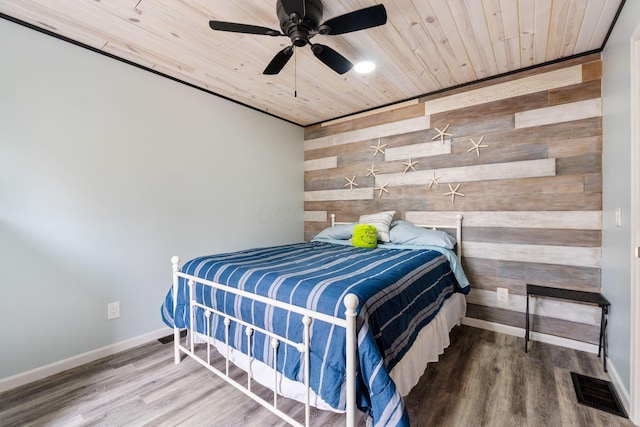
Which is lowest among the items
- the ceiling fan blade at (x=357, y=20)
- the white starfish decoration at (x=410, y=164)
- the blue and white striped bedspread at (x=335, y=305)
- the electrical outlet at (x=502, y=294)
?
the electrical outlet at (x=502, y=294)

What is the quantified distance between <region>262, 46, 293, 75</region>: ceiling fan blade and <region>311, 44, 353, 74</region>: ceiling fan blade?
6.3 inches

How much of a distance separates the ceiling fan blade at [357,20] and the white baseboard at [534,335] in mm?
2725

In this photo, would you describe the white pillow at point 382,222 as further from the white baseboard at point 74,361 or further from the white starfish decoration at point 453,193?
the white baseboard at point 74,361

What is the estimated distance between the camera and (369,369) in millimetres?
1170

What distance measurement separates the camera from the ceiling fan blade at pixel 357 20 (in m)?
1.47

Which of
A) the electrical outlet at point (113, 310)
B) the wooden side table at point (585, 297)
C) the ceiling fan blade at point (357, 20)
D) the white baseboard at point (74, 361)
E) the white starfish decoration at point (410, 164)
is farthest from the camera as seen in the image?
the white starfish decoration at point (410, 164)

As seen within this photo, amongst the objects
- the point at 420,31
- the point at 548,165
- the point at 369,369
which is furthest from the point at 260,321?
the point at 548,165

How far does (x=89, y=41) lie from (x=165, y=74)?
0.58 m

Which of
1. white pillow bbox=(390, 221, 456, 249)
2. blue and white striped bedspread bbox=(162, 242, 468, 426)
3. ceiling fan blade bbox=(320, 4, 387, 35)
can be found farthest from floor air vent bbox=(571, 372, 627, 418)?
ceiling fan blade bbox=(320, 4, 387, 35)

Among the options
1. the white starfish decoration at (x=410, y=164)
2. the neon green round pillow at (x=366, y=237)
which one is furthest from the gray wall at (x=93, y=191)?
the white starfish decoration at (x=410, y=164)

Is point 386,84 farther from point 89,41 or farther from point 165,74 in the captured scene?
point 89,41

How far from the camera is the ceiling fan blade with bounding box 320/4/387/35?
147 centimetres

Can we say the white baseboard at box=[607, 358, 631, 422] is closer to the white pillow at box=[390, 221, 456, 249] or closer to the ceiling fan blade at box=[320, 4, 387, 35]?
the white pillow at box=[390, 221, 456, 249]

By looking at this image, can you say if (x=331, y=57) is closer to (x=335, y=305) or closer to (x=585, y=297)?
(x=335, y=305)
